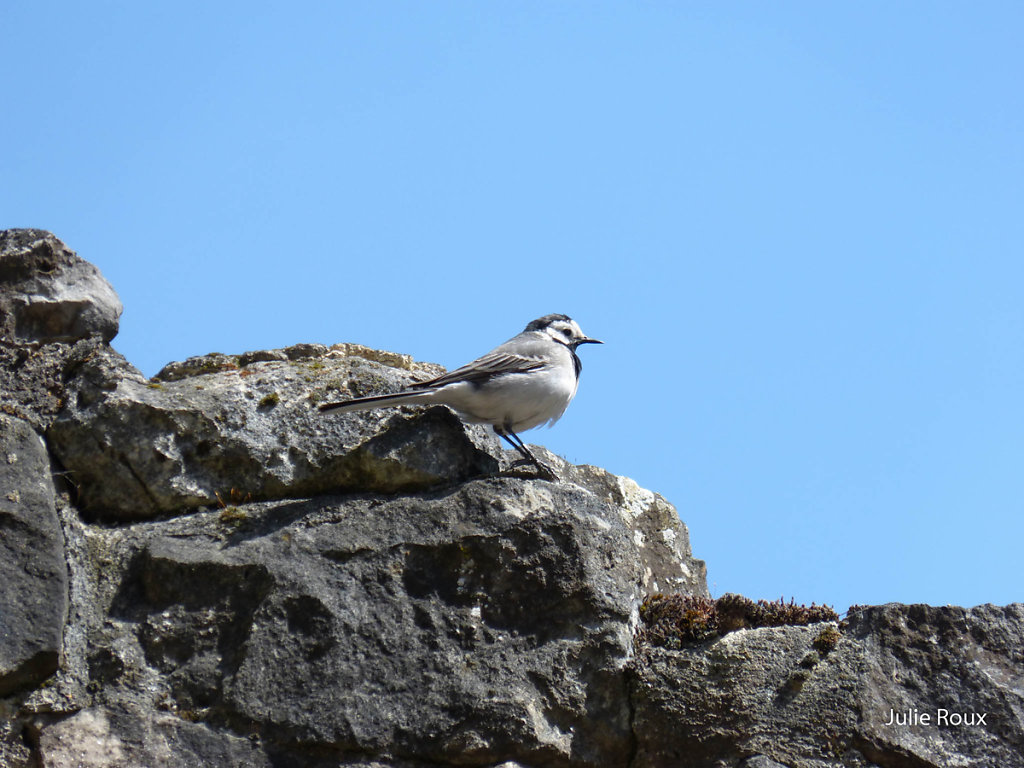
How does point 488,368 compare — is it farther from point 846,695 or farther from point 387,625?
point 846,695

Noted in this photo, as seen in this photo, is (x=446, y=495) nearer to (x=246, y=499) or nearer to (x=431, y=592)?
(x=431, y=592)

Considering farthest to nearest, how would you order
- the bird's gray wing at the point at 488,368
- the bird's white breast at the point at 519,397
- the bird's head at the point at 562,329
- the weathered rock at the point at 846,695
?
the bird's head at the point at 562,329
the bird's white breast at the point at 519,397
the bird's gray wing at the point at 488,368
the weathered rock at the point at 846,695

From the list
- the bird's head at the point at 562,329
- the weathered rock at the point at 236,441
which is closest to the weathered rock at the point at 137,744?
the weathered rock at the point at 236,441

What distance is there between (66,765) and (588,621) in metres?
3.03

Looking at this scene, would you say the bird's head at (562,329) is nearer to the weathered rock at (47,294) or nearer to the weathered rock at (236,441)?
the weathered rock at (236,441)

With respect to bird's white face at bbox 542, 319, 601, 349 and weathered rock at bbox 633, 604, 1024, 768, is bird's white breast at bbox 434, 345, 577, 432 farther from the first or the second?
weathered rock at bbox 633, 604, 1024, 768

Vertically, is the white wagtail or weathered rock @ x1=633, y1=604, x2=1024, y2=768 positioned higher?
the white wagtail

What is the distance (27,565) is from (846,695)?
4.78 meters

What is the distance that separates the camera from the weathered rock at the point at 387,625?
579cm

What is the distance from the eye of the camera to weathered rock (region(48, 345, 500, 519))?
21.7 feet

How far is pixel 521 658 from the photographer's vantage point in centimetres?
616

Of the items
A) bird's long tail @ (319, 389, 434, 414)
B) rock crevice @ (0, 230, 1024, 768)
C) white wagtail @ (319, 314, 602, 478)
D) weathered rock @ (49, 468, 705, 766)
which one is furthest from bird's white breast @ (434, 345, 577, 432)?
weathered rock @ (49, 468, 705, 766)

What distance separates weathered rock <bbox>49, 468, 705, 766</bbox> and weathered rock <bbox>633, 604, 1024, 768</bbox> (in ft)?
1.11

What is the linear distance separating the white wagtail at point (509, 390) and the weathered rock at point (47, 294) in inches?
69.7
